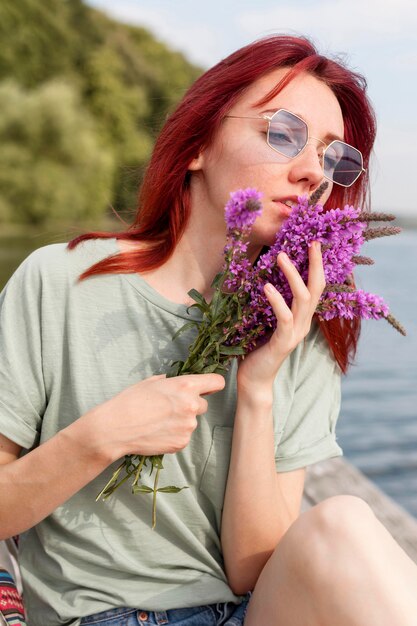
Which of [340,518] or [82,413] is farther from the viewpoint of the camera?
[82,413]

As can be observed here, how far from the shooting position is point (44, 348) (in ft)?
7.80

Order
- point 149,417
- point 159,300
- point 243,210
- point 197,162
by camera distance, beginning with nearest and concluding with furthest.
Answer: point 243,210 < point 149,417 < point 159,300 < point 197,162

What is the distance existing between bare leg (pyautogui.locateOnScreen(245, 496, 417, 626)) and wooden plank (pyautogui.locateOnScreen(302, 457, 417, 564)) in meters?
1.65

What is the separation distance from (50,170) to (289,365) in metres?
29.2

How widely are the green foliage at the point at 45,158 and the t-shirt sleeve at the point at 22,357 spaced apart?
2811cm

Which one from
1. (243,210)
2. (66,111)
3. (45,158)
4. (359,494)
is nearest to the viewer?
(243,210)

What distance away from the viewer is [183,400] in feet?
Answer: 6.95

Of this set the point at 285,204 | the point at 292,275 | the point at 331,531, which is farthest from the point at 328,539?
the point at 285,204

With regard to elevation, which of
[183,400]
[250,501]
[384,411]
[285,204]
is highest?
[285,204]

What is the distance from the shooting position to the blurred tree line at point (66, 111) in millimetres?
30344

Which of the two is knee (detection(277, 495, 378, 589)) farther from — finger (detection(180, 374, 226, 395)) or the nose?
the nose

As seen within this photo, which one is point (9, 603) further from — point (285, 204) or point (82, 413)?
point (285, 204)

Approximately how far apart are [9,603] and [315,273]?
118cm

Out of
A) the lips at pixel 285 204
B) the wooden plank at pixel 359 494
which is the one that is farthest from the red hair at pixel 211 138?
the wooden plank at pixel 359 494
